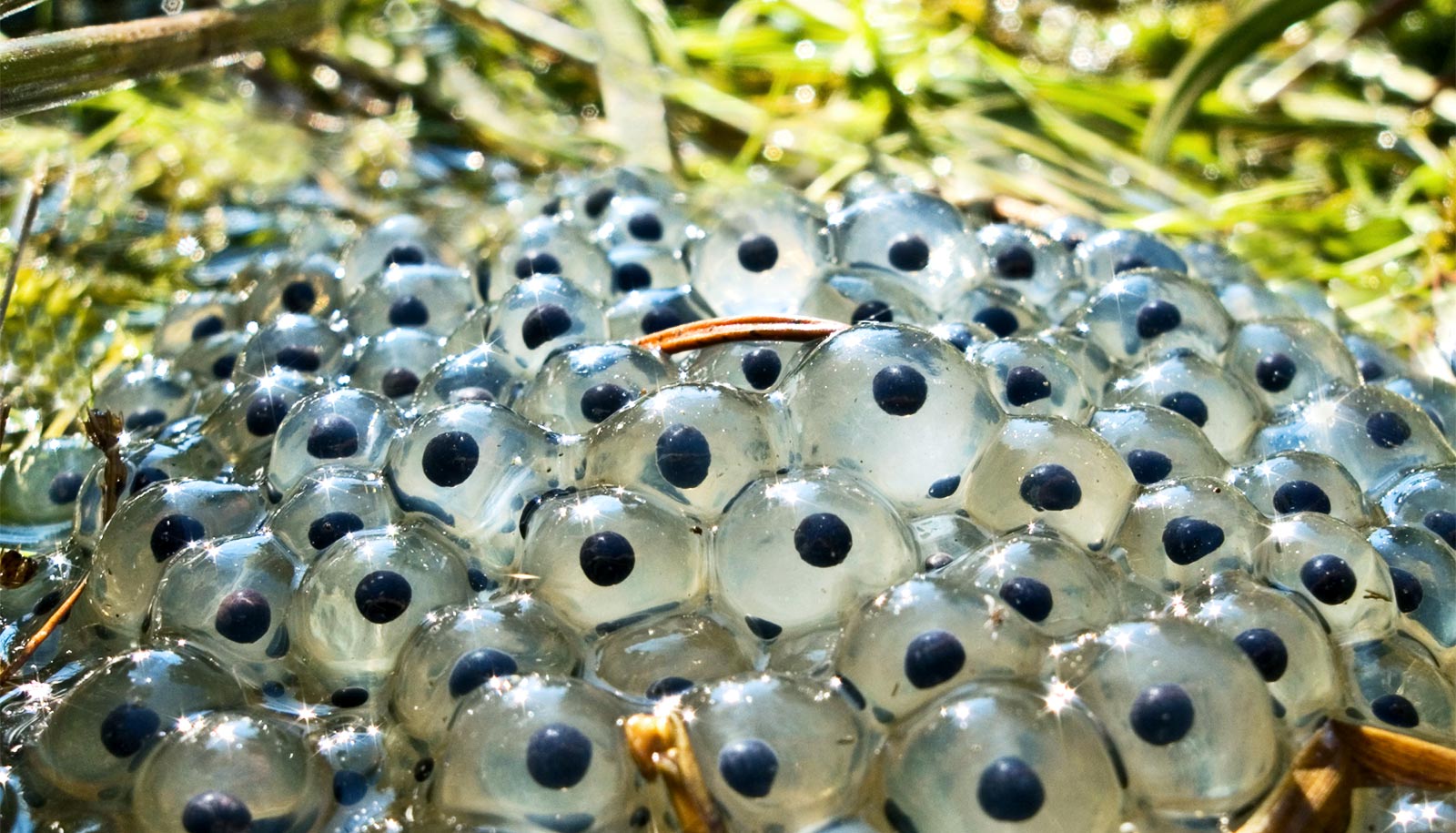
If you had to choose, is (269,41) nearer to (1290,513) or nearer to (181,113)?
(181,113)

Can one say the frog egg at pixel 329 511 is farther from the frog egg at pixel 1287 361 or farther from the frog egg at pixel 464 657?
the frog egg at pixel 1287 361

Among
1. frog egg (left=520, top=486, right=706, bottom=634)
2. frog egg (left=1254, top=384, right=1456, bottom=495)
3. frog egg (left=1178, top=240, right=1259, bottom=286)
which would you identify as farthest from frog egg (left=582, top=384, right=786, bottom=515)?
frog egg (left=1178, top=240, right=1259, bottom=286)

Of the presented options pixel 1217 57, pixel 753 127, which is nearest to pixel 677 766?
pixel 753 127

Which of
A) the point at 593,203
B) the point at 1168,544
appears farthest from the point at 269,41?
the point at 1168,544

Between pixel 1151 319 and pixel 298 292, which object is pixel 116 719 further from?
pixel 1151 319

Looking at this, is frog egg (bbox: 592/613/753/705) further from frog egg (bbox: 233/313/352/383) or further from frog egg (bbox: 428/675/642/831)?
frog egg (bbox: 233/313/352/383)

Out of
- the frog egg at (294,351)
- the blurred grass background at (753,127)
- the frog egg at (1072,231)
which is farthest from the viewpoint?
the blurred grass background at (753,127)

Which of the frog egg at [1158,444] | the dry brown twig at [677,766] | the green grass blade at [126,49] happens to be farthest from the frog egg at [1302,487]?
the green grass blade at [126,49]
